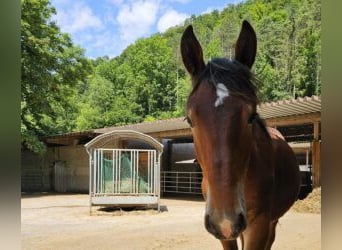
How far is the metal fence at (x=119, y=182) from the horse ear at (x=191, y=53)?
450 centimetres

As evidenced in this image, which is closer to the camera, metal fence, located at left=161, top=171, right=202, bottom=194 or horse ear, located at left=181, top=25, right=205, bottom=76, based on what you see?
horse ear, located at left=181, top=25, right=205, bottom=76

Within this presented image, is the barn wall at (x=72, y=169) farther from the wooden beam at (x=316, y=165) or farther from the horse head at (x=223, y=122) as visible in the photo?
the horse head at (x=223, y=122)

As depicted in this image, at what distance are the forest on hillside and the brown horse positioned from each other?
108 cm

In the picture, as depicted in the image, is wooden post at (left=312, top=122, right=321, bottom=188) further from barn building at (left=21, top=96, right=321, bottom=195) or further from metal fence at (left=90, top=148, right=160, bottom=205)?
metal fence at (left=90, top=148, right=160, bottom=205)

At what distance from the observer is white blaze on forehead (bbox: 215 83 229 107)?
792mm

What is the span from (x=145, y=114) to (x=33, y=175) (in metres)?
3.68

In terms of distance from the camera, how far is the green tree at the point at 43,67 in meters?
5.94

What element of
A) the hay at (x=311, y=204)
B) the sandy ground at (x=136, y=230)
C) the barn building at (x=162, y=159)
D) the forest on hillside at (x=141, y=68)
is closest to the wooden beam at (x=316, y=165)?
the hay at (x=311, y=204)

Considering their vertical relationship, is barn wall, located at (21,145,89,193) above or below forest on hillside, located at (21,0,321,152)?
below

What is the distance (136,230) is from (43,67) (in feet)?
11.9

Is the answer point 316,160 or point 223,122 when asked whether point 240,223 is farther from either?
point 316,160

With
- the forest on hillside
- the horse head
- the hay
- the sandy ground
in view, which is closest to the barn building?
the forest on hillside
